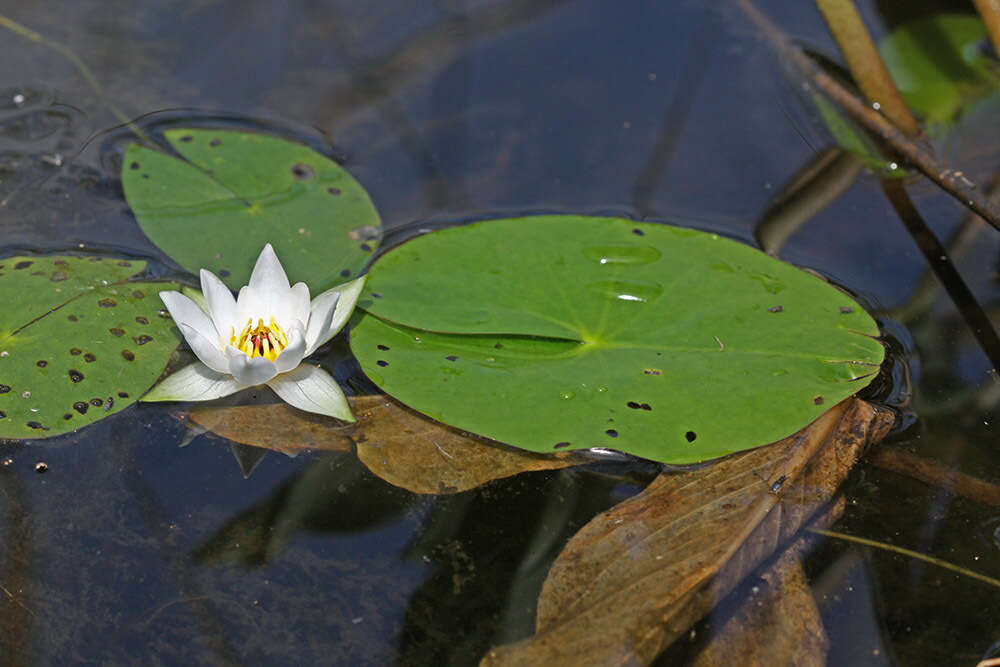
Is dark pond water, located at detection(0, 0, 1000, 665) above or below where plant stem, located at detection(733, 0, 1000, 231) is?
below

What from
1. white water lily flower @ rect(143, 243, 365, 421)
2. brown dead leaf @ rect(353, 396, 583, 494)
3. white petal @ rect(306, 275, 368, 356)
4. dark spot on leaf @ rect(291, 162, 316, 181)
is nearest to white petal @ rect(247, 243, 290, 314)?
white water lily flower @ rect(143, 243, 365, 421)

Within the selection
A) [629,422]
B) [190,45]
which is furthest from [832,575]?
[190,45]

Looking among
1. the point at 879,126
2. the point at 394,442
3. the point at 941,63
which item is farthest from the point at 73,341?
the point at 941,63

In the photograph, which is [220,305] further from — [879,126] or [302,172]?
[879,126]

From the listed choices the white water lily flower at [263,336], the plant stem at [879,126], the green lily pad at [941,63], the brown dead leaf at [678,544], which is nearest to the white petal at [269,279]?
the white water lily flower at [263,336]

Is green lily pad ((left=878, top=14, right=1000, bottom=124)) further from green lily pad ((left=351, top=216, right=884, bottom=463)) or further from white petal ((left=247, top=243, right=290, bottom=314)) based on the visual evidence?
white petal ((left=247, top=243, right=290, bottom=314))
